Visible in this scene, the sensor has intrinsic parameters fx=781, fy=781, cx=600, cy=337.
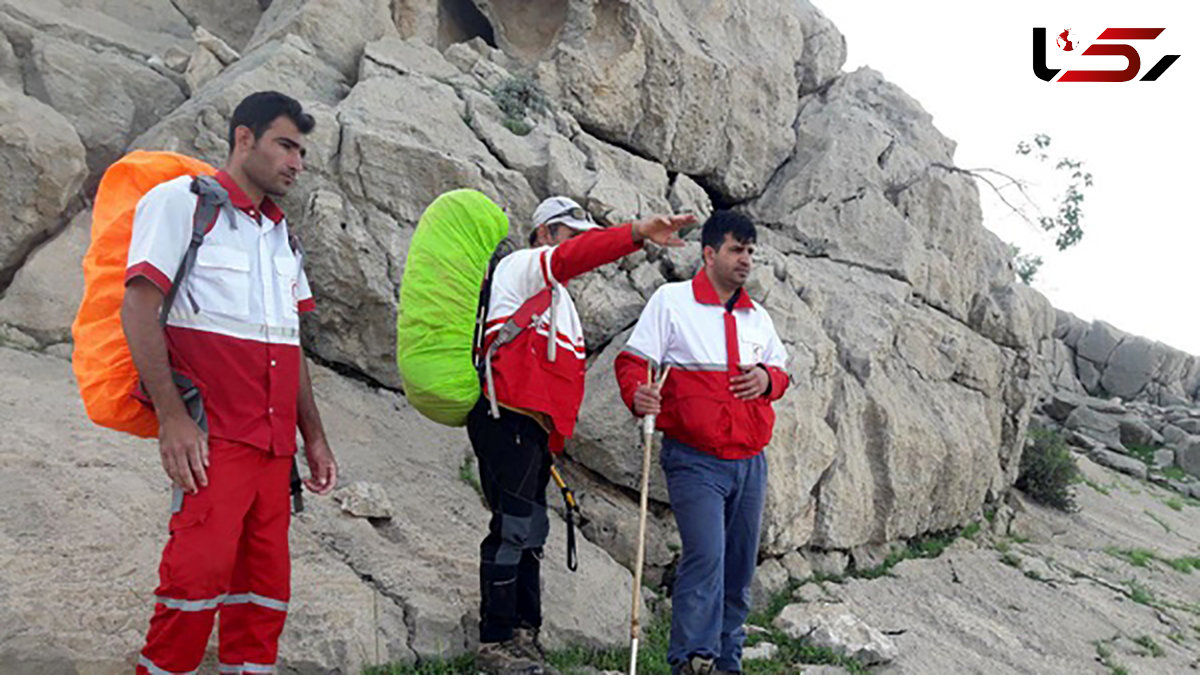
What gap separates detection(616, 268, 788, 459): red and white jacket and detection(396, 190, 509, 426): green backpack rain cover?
1164mm

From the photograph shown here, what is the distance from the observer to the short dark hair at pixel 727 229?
5344 millimetres

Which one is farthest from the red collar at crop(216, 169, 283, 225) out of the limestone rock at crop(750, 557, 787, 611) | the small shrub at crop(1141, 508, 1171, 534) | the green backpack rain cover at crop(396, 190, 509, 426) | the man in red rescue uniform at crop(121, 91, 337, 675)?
the small shrub at crop(1141, 508, 1171, 534)

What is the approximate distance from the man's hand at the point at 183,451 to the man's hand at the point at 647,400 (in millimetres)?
2579

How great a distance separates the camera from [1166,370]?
28.6 m

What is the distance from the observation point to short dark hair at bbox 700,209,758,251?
17.5 feet

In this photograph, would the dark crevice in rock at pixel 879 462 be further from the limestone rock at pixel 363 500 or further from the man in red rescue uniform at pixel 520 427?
the limestone rock at pixel 363 500

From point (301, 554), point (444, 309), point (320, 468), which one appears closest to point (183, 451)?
point (320, 468)

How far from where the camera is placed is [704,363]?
5.21 m

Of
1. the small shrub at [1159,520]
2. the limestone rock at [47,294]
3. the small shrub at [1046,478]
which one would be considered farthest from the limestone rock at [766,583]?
the small shrub at [1159,520]

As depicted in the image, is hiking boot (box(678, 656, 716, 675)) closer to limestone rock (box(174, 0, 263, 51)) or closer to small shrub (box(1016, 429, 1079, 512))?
limestone rock (box(174, 0, 263, 51))

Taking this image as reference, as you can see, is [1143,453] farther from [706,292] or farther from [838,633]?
[706,292]

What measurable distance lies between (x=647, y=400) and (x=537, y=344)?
33.2 inches

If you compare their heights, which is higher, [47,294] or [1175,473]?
[47,294]

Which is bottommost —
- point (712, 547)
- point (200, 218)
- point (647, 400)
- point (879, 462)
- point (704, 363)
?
point (879, 462)
